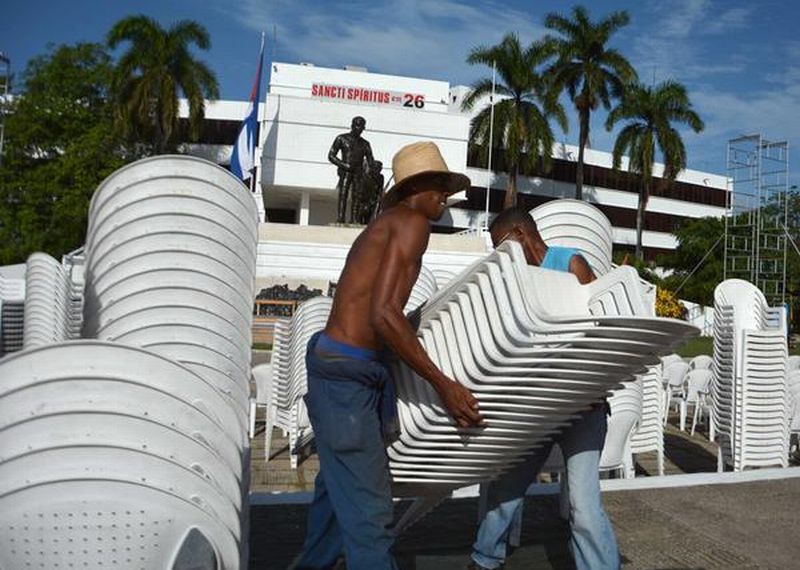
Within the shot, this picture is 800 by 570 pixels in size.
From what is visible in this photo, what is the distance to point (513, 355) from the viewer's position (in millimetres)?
2816

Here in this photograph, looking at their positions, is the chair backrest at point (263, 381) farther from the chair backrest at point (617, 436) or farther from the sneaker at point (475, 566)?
the sneaker at point (475, 566)

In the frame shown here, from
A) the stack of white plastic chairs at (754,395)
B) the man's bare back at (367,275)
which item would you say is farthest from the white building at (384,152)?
the man's bare back at (367,275)

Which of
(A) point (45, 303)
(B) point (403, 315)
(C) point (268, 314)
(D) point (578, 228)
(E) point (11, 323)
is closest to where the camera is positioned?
(B) point (403, 315)

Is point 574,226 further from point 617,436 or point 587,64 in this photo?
point 587,64

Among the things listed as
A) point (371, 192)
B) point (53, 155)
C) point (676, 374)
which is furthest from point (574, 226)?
point (53, 155)

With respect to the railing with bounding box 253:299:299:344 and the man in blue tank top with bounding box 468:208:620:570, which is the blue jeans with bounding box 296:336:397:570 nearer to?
the man in blue tank top with bounding box 468:208:620:570

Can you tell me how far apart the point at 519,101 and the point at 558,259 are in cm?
4074

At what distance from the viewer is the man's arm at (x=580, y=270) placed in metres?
3.51

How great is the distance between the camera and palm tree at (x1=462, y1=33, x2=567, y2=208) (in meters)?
42.5

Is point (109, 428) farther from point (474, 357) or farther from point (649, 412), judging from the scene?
point (649, 412)

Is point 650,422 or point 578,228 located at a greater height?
point 578,228

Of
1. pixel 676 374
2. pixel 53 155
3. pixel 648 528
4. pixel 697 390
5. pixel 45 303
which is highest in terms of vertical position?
pixel 53 155

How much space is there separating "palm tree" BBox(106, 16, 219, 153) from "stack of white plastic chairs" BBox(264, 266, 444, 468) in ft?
106

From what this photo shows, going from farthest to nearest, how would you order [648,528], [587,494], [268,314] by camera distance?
[268,314] < [648,528] < [587,494]
